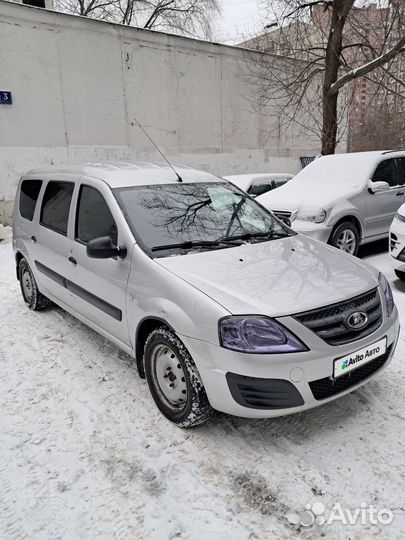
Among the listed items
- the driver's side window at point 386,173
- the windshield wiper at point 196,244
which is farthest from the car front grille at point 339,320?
the driver's side window at point 386,173

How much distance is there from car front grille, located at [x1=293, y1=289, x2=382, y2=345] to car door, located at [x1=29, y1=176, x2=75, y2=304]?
2361 millimetres

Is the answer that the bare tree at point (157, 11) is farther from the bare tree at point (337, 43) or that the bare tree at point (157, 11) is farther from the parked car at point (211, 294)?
the parked car at point (211, 294)

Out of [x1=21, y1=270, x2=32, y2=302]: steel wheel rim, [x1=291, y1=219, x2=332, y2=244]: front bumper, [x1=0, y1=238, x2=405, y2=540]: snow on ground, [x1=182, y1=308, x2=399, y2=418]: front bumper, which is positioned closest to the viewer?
[x1=0, y1=238, x2=405, y2=540]: snow on ground

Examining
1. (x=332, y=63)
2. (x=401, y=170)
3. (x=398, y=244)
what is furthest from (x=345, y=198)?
(x=332, y=63)

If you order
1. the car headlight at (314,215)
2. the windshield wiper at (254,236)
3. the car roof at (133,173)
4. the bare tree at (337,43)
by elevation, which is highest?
the bare tree at (337,43)

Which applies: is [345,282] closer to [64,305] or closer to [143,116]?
[64,305]

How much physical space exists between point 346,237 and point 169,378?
434 centimetres

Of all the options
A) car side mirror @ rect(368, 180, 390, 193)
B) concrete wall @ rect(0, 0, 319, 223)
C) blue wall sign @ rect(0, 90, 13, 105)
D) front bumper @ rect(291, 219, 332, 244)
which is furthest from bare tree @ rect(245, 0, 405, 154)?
blue wall sign @ rect(0, 90, 13, 105)

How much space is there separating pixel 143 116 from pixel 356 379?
11.2 meters

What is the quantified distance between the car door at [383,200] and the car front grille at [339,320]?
167 inches

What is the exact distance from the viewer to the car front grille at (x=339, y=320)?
2457 millimetres

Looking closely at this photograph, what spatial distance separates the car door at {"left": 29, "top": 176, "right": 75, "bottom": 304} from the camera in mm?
4016

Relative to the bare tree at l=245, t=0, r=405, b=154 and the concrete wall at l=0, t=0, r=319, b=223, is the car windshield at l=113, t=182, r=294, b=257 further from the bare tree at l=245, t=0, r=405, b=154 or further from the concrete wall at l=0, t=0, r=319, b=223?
the concrete wall at l=0, t=0, r=319, b=223

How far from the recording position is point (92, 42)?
11.3 meters
